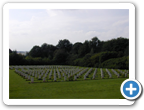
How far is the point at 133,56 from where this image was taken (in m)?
4.65

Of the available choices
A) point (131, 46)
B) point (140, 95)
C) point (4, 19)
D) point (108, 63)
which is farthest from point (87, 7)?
point (108, 63)

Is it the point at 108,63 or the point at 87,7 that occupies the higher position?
the point at 87,7

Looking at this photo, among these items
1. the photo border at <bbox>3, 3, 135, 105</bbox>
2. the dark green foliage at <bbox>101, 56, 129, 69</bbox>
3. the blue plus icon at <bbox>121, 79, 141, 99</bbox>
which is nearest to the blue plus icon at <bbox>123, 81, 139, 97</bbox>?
the blue plus icon at <bbox>121, 79, 141, 99</bbox>

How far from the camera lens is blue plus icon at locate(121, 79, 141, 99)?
4012 mm

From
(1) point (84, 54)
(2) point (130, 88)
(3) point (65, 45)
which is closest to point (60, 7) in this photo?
(2) point (130, 88)

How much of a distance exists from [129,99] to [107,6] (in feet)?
9.22

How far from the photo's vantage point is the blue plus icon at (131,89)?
4.01 m

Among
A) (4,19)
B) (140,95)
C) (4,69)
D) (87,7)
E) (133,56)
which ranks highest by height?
A: (87,7)

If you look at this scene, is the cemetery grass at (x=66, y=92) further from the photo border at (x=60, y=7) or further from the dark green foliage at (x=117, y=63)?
the dark green foliage at (x=117, y=63)

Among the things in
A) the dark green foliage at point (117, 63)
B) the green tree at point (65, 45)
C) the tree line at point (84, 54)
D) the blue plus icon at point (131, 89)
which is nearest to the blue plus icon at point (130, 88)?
the blue plus icon at point (131, 89)

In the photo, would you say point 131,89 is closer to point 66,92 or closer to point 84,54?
point 66,92

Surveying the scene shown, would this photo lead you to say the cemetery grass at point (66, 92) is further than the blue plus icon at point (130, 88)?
Yes

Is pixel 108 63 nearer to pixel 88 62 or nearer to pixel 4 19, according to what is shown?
pixel 88 62

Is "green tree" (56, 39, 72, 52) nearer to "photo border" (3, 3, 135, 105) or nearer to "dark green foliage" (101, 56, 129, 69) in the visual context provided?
"dark green foliage" (101, 56, 129, 69)
